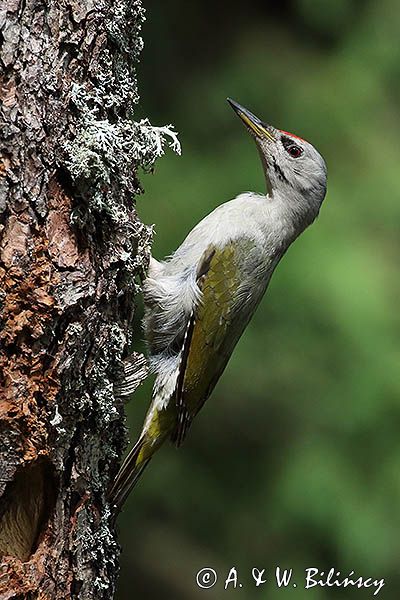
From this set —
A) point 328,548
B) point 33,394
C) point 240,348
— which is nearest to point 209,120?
point 240,348

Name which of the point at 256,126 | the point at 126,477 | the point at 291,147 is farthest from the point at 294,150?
the point at 126,477

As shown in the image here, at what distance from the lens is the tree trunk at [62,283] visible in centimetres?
223

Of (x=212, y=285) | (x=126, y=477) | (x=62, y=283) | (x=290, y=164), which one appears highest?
(x=290, y=164)

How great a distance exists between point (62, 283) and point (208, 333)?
1.05 meters

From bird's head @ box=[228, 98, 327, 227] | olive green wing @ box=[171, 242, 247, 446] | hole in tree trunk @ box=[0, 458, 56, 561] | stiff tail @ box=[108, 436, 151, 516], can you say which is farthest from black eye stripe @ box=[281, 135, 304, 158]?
hole in tree trunk @ box=[0, 458, 56, 561]

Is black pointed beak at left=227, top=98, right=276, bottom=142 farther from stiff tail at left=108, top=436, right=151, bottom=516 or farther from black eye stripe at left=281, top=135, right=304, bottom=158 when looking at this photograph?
stiff tail at left=108, top=436, right=151, bottom=516

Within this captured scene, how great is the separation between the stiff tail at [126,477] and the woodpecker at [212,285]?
0.01m

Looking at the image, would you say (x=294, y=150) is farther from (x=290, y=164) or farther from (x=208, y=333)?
(x=208, y=333)

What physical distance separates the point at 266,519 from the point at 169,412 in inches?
61.8

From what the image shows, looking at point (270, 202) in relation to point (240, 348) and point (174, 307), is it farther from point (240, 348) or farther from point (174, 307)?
point (240, 348)

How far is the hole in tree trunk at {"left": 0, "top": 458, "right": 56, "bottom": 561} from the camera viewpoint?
227 cm
